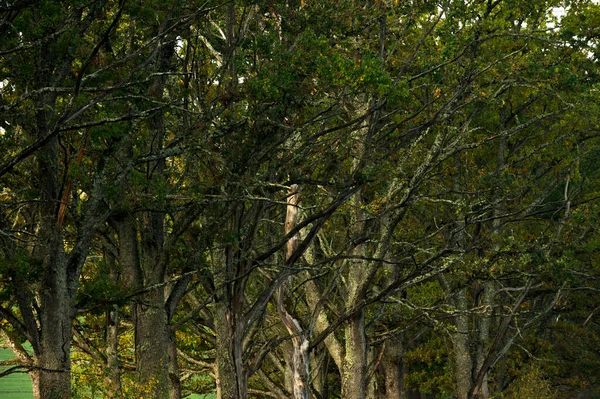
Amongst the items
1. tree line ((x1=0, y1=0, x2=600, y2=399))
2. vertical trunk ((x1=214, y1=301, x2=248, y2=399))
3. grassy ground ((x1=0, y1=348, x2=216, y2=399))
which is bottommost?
vertical trunk ((x1=214, y1=301, x2=248, y2=399))

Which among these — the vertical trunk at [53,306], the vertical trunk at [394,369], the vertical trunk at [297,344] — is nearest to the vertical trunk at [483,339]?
the vertical trunk at [394,369]

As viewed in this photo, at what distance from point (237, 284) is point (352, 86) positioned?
401 centimetres

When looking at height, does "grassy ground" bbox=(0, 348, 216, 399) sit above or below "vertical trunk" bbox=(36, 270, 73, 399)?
above

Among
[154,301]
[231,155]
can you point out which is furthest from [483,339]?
[231,155]

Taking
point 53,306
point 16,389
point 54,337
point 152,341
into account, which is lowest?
point 54,337

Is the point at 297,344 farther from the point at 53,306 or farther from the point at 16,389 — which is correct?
the point at 16,389

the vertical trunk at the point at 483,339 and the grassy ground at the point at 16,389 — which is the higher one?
the grassy ground at the point at 16,389

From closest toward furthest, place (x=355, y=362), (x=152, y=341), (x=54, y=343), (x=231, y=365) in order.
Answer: (x=54, y=343), (x=231, y=365), (x=152, y=341), (x=355, y=362)

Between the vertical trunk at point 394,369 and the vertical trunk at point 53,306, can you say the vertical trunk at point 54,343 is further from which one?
the vertical trunk at point 394,369

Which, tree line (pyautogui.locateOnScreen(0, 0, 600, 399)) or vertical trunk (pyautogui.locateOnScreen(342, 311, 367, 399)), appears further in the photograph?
vertical trunk (pyautogui.locateOnScreen(342, 311, 367, 399))

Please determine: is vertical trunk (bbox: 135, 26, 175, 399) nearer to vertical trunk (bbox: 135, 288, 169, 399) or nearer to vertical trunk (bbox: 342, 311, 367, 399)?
vertical trunk (bbox: 135, 288, 169, 399)

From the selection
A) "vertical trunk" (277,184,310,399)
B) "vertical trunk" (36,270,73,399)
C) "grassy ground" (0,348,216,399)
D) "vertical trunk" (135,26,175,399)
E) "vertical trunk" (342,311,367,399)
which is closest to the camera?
"vertical trunk" (36,270,73,399)

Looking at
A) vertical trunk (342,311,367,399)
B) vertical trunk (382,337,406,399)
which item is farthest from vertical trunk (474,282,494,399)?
vertical trunk (342,311,367,399)

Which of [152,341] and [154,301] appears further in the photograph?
[154,301]
